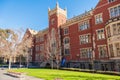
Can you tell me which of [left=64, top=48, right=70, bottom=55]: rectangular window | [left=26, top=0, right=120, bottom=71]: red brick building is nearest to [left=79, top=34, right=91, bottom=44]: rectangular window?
[left=26, top=0, right=120, bottom=71]: red brick building

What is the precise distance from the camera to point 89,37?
120 ft

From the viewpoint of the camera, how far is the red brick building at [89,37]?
1141 inches

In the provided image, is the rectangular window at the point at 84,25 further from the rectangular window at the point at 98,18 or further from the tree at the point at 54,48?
the tree at the point at 54,48

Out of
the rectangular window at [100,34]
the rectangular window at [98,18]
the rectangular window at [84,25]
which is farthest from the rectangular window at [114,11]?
the rectangular window at [84,25]

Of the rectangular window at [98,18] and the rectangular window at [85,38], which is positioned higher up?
the rectangular window at [98,18]

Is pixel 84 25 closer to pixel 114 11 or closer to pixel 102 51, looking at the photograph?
pixel 102 51

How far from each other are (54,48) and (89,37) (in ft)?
41.7

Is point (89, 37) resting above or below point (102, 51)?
above

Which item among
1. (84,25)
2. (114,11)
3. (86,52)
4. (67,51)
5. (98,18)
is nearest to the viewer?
(114,11)

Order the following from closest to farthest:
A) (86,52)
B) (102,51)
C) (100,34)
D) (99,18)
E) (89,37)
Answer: (102,51), (100,34), (99,18), (89,37), (86,52)

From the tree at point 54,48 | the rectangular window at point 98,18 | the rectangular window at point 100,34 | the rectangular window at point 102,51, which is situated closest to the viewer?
the rectangular window at point 102,51

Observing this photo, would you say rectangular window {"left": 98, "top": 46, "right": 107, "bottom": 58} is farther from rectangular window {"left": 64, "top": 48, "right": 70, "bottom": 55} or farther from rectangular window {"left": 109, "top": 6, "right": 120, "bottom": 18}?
rectangular window {"left": 64, "top": 48, "right": 70, "bottom": 55}

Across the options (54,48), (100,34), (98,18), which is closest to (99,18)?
(98,18)

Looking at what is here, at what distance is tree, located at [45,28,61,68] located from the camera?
43.6 metres
